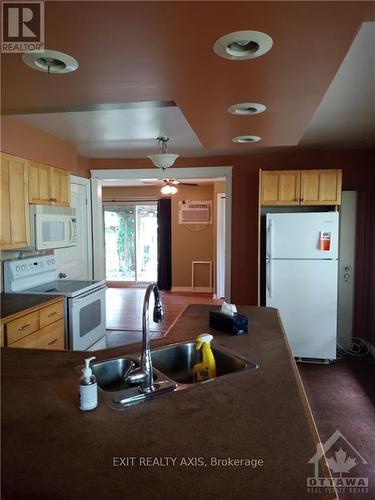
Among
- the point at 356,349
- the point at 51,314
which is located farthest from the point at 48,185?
the point at 356,349

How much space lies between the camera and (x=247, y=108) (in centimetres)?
180

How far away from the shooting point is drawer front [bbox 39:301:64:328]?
2.80 meters

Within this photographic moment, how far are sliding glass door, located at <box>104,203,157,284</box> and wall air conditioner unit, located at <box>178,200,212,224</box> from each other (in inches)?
33.7

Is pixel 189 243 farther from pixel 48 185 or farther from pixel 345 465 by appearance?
pixel 345 465

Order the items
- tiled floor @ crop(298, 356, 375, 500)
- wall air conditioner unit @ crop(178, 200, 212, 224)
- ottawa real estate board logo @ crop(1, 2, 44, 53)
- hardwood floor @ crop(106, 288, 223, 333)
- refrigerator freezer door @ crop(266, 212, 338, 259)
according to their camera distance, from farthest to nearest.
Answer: wall air conditioner unit @ crop(178, 200, 212, 224), hardwood floor @ crop(106, 288, 223, 333), refrigerator freezer door @ crop(266, 212, 338, 259), tiled floor @ crop(298, 356, 375, 500), ottawa real estate board logo @ crop(1, 2, 44, 53)

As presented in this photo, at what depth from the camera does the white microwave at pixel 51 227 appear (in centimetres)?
315

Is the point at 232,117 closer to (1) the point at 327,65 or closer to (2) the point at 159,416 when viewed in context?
(1) the point at 327,65

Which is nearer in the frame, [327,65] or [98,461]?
[98,461]

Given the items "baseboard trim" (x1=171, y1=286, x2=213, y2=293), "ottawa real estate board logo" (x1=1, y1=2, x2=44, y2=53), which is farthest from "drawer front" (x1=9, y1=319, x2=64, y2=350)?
"baseboard trim" (x1=171, y1=286, x2=213, y2=293)

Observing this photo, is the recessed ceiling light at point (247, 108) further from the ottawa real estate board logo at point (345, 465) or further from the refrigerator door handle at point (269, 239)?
the refrigerator door handle at point (269, 239)

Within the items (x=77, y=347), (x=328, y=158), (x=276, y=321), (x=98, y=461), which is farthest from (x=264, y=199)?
(x=98, y=461)

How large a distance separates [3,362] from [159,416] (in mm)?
874

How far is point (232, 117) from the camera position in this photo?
6.42 feet

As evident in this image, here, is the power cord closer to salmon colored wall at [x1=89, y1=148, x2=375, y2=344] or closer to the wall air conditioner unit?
salmon colored wall at [x1=89, y1=148, x2=375, y2=344]
